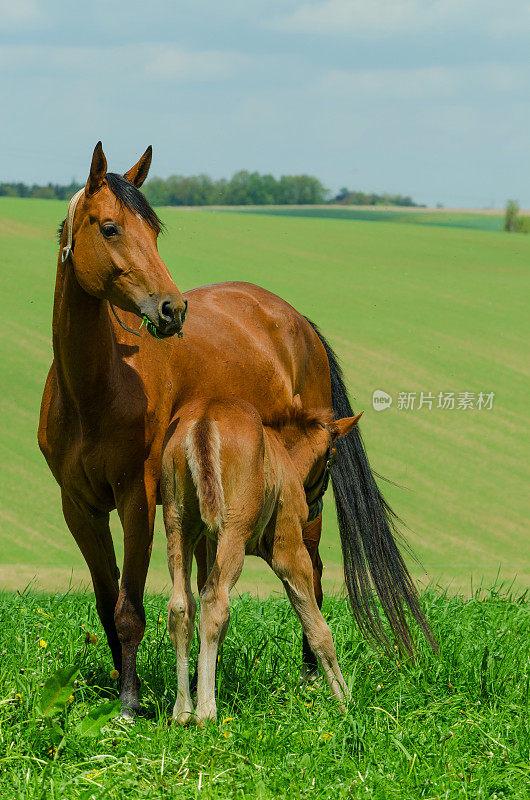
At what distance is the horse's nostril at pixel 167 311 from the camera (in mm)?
4160

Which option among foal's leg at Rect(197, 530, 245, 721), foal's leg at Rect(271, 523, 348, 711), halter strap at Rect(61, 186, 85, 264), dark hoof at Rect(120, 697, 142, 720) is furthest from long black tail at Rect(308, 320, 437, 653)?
A: halter strap at Rect(61, 186, 85, 264)

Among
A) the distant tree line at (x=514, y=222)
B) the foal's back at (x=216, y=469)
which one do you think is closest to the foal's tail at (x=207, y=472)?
the foal's back at (x=216, y=469)

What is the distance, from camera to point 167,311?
13.7ft

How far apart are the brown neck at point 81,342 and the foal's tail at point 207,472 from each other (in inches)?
27.0

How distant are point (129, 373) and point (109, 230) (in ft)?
2.82

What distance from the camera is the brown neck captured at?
460cm

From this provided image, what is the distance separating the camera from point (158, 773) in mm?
4078

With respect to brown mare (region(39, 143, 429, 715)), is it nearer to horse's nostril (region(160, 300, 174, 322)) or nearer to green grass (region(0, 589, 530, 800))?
horse's nostril (region(160, 300, 174, 322))

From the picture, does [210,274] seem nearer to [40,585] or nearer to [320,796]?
[40,585]

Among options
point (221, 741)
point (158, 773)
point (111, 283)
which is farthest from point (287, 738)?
point (111, 283)

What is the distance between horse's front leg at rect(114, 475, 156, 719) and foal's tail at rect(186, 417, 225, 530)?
554 mm

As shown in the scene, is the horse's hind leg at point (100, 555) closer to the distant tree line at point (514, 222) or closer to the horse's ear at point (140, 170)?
the horse's ear at point (140, 170)

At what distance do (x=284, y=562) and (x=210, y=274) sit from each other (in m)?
10.6

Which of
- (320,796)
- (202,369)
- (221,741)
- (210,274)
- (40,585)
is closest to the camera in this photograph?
(320,796)
